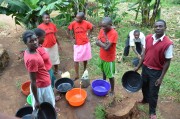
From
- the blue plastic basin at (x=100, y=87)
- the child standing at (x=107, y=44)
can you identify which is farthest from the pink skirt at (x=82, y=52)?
the child standing at (x=107, y=44)

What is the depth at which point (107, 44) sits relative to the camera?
154 inches

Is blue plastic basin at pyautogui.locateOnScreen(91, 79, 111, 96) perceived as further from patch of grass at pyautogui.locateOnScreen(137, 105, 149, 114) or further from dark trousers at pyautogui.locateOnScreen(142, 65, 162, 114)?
dark trousers at pyautogui.locateOnScreen(142, 65, 162, 114)

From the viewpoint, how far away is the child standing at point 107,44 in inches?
150

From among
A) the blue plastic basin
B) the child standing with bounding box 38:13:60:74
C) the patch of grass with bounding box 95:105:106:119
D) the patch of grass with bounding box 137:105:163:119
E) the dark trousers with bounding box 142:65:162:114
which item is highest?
the child standing with bounding box 38:13:60:74

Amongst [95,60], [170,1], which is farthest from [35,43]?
[170,1]

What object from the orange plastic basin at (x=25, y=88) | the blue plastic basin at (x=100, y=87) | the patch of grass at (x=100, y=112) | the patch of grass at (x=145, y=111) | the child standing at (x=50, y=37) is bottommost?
the patch of grass at (x=145, y=111)

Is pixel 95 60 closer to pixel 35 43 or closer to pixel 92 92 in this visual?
pixel 92 92

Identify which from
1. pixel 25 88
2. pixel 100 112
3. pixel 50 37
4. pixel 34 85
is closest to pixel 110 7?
pixel 50 37

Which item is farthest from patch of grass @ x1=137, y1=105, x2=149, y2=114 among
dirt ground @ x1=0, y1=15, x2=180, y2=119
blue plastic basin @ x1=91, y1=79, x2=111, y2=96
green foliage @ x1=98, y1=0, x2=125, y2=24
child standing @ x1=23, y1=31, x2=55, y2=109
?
green foliage @ x1=98, y1=0, x2=125, y2=24

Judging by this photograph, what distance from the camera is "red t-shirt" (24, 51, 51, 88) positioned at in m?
2.89

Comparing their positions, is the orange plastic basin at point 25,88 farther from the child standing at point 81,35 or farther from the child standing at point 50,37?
the child standing at point 81,35

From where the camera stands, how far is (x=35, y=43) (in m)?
2.96

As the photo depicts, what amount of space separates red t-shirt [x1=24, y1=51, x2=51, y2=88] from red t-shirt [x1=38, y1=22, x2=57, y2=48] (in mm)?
1599

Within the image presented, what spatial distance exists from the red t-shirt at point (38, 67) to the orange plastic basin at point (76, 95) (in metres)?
0.99
